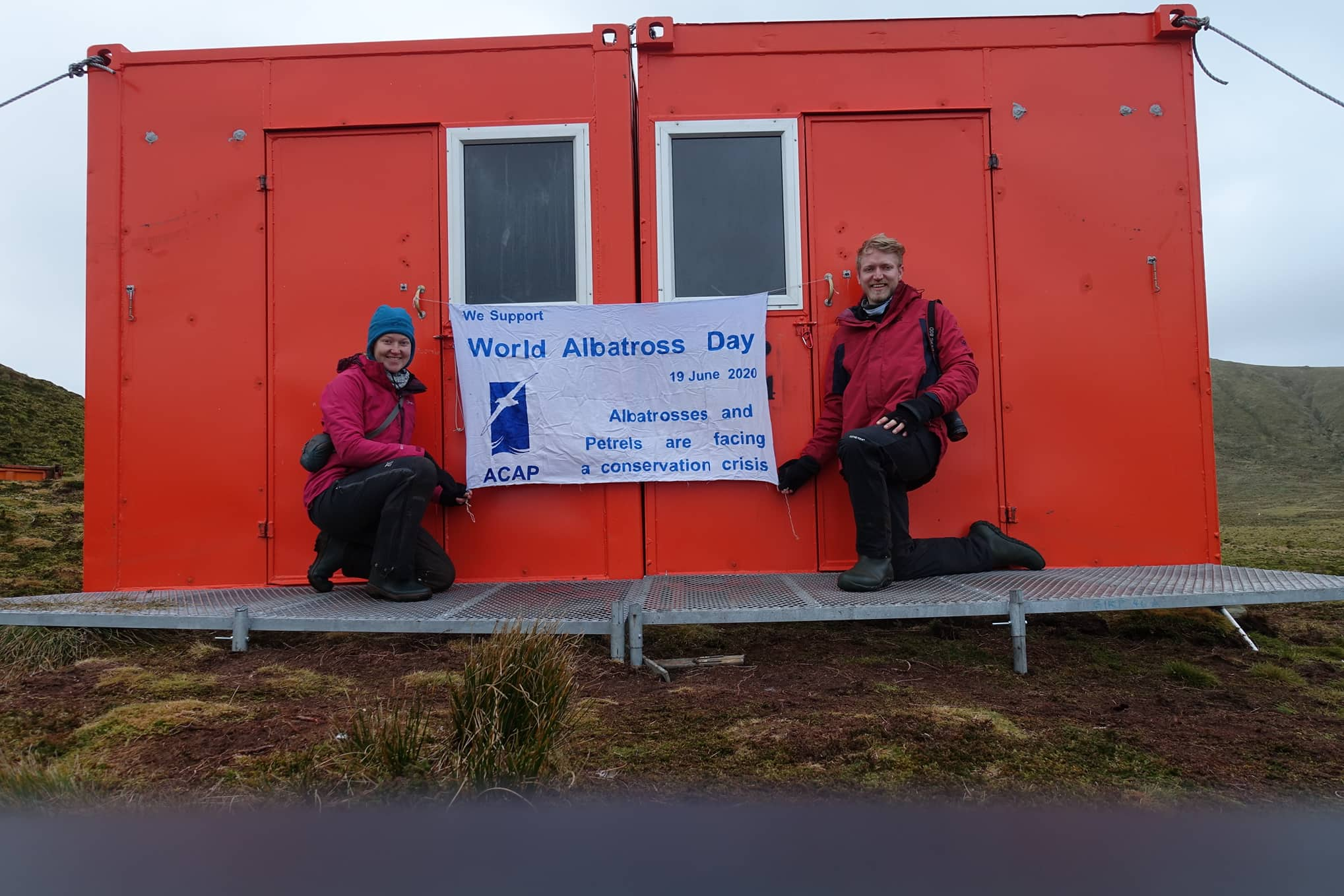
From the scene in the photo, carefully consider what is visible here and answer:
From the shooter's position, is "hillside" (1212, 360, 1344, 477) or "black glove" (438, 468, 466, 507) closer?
"black glove" (438, 468, 466, 507)

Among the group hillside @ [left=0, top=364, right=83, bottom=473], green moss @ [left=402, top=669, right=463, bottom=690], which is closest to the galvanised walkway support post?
green moss @ [left=402, top=669, right=463, bottom=690]

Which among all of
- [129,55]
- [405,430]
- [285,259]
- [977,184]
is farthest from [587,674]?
[129,55]

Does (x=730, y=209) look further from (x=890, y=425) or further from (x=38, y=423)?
(x=38, y=423)

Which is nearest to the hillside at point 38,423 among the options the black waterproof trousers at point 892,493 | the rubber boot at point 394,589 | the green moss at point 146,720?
the rubber boot at point 394,589

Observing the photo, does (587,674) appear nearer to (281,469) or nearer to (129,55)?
(281,469)

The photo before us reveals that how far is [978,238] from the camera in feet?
15.7

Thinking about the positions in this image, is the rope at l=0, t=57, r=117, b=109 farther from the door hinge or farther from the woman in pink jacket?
the door hinge

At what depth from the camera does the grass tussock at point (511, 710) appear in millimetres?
2061

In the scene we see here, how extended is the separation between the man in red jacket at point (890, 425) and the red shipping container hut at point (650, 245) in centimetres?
20

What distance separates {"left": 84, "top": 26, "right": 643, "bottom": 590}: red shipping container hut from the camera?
473 cm

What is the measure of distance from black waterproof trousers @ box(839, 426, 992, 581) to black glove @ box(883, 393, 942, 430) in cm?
8

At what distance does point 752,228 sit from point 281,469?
3.02 metres

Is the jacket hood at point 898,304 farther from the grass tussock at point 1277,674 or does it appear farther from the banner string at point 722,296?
the grass tussock at point 1277,674

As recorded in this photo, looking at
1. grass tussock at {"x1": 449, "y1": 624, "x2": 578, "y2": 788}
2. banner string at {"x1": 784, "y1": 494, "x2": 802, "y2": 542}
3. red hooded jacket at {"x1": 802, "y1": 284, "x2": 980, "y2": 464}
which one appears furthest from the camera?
banner string at {"x1": 784, "y1": 494, "x2": 802, "y2": 542}
